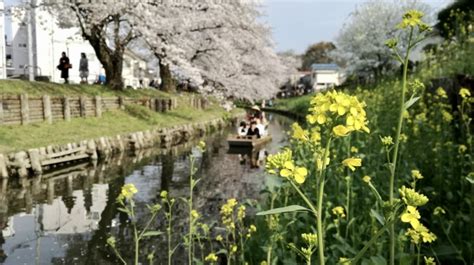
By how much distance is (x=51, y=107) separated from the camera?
50.1ft

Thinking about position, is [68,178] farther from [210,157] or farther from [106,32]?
[106,32]

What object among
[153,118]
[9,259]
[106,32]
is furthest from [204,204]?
[106,32]

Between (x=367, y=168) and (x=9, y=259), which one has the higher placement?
(x=367, y=168)

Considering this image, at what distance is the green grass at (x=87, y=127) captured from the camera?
12164 mm

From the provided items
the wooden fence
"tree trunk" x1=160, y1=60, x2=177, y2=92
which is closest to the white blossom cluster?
"tree trunk" x1=160, y1=60, x2=177, y2=92

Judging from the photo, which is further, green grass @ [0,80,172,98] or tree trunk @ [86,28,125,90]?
tree trunk @ [86,28,125,90]

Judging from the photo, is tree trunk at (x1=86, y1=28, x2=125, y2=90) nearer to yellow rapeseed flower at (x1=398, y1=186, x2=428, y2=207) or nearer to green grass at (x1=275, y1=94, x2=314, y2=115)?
green grass at (x1=275, y1=94, x2=314, y2=115)

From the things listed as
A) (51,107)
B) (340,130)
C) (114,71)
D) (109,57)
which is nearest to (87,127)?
(51,107)

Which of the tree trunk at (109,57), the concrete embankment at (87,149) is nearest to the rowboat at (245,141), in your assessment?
the concrete embankment at (87,149)

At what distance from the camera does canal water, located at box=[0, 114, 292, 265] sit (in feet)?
22.5

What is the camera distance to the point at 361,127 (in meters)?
1.41

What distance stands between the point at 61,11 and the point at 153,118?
6358 millimetres

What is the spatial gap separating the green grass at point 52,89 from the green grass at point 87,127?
50.9 inches

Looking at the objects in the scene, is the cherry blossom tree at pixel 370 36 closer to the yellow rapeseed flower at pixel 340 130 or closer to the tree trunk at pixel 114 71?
the tree trunk at pixel 114 71
